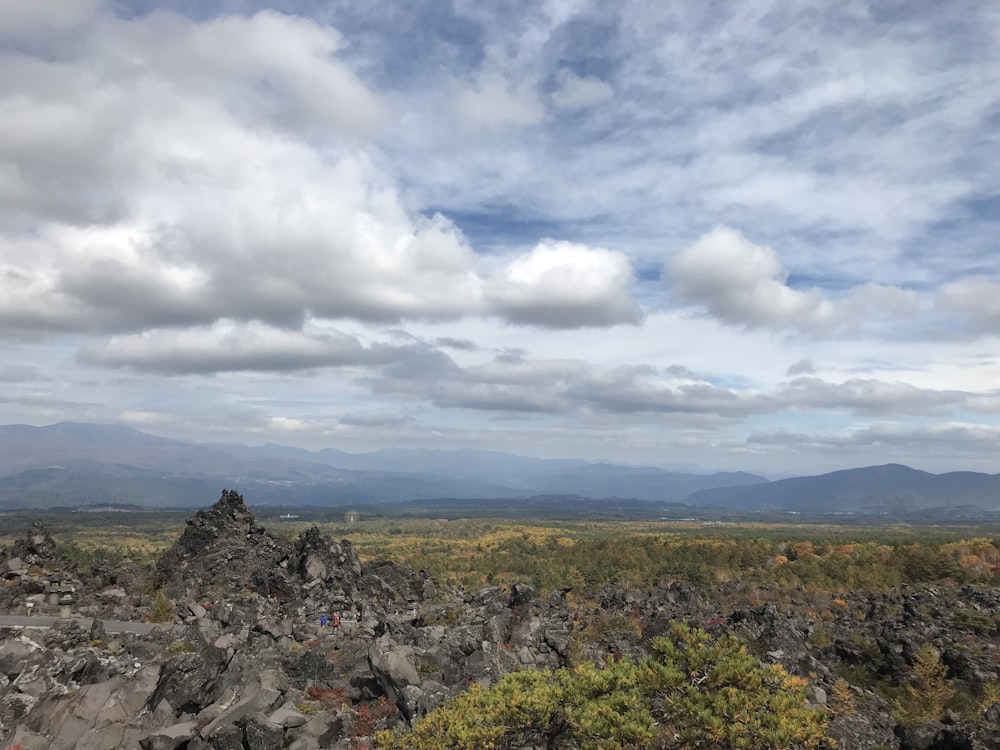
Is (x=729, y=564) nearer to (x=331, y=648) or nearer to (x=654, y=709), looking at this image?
(x=331, y=648)

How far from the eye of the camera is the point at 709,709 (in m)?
14.4

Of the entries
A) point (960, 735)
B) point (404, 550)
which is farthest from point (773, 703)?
point (404, 550)

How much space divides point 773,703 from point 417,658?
874 inches

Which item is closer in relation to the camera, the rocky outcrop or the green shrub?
the green shrub

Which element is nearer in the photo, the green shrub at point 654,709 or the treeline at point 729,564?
the green shrub at point 654,709

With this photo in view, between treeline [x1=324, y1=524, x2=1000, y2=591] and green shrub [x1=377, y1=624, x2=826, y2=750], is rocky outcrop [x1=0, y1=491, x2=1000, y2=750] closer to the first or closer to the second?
green shrub [x1=377, y1=624, x2=826, y2=750]

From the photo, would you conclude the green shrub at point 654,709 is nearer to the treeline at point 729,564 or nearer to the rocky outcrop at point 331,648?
the rocky outcrop at point 331,648

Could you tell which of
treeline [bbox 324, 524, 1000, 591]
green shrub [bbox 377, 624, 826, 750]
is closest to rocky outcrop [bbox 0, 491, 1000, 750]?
green shrub [bbox 377, 624, 826, 750]

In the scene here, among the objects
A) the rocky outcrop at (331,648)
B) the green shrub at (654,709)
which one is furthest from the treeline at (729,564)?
the green shrub at (654,709)

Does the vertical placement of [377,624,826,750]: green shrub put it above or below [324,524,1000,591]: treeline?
above

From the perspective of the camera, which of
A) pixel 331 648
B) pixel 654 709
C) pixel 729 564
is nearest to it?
pixel 654 709

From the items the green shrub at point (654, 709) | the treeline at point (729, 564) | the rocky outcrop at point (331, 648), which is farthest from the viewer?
the treeline at point (729, 564)

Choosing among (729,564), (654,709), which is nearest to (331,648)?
(654,709)

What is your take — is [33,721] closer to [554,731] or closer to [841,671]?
[554,731]
